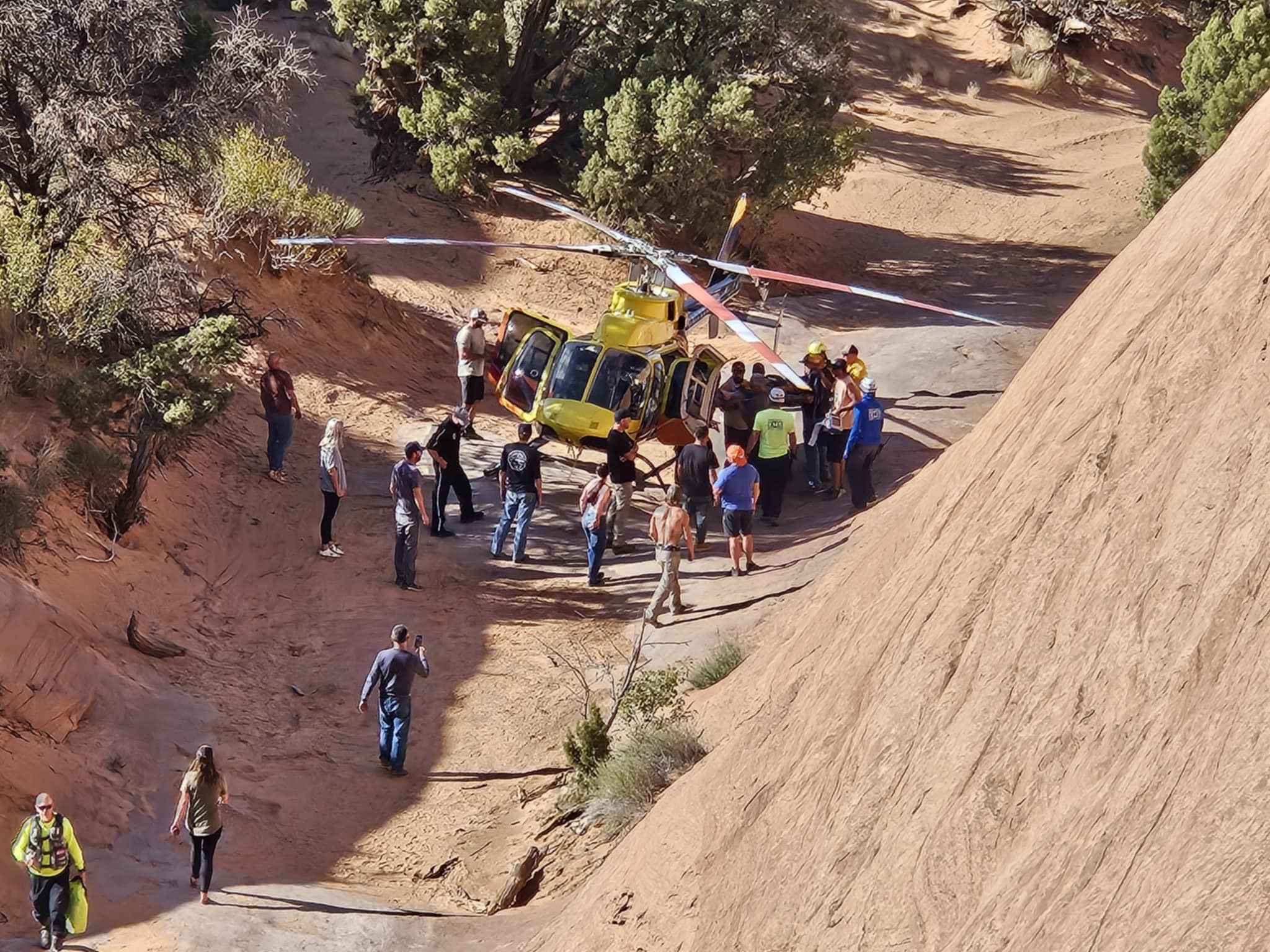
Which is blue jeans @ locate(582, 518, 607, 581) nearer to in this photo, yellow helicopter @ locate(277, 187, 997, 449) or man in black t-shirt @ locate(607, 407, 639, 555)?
man in black t-shirt @ locate(607, 407, 639, 555)

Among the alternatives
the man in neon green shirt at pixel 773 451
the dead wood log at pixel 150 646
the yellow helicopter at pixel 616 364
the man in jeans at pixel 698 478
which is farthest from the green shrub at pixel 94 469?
the man in neon green shirt at pixel 773 451

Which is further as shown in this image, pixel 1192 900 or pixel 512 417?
pixel 512 417

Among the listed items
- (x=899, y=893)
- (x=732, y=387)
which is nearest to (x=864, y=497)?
(x=732, y=387)

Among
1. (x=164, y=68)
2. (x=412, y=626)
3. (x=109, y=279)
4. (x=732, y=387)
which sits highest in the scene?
(x=164, y=68)

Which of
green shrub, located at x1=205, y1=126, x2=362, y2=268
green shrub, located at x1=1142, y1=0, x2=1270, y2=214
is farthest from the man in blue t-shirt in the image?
green shrub, located at x1=1142, y1=0, x2=1270, y2=214

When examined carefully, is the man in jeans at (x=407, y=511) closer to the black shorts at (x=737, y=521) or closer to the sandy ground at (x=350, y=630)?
the sandy ground at (x=350, y=630)

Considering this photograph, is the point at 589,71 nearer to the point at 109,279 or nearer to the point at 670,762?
the point at 109,279

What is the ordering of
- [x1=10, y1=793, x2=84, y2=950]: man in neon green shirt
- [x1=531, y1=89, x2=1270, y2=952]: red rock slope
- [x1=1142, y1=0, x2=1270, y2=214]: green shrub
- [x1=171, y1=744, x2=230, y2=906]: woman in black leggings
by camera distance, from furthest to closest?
[x1=1142, y1=0, x2=1270, y2=214]: green shrub < [x1=171, y1=744, x2=230, y2=906]: woman in black leggings < [x1=10, y1=793, x2=84, y2=950]: man in neon green shirt < [x1=531, y1=89, x2=1270, y2=952]: red rock slope
